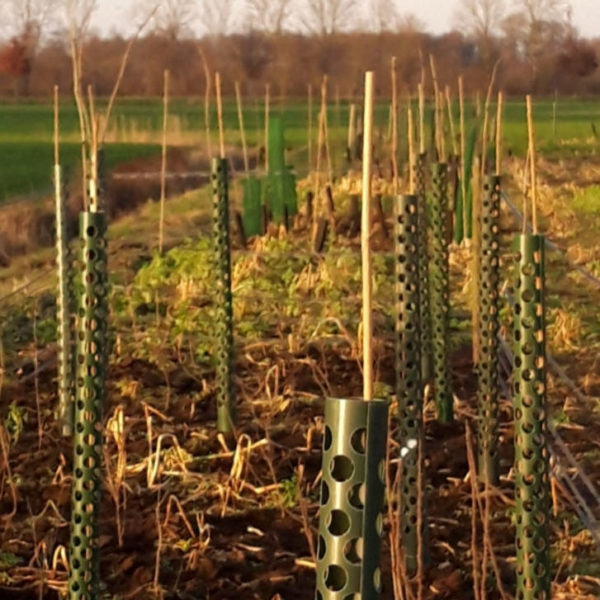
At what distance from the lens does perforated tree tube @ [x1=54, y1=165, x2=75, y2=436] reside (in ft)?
15.1

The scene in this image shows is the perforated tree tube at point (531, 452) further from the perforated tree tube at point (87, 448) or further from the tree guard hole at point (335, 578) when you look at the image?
the tree guard hole at point (335, 578)

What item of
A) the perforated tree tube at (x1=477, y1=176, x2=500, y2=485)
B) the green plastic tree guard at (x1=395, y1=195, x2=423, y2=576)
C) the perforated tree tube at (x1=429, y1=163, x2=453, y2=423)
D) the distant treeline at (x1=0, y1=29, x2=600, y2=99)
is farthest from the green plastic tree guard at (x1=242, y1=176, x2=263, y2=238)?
the green plastic tree guard at (x1=395, y1=195, x2=423, y2=576)

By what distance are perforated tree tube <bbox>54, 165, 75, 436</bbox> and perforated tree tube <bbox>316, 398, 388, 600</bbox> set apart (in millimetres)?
2926

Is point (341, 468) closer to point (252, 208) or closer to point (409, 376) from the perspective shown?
point (409, 376)

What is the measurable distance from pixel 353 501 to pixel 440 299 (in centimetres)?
327

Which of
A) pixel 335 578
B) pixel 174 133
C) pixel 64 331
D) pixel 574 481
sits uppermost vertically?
pixel 335 578

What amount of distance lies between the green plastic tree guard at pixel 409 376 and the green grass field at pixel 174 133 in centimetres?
1047

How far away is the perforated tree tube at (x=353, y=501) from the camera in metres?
1.72

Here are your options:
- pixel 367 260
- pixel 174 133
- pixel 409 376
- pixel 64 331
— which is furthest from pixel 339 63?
pixel 367 260

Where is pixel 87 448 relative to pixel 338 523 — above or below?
below

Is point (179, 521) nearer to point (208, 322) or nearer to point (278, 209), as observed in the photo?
point (208, 322)

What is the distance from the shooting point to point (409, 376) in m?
3.26

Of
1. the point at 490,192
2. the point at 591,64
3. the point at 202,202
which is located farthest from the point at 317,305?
the point at 591,64

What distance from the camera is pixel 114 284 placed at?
330 inches
